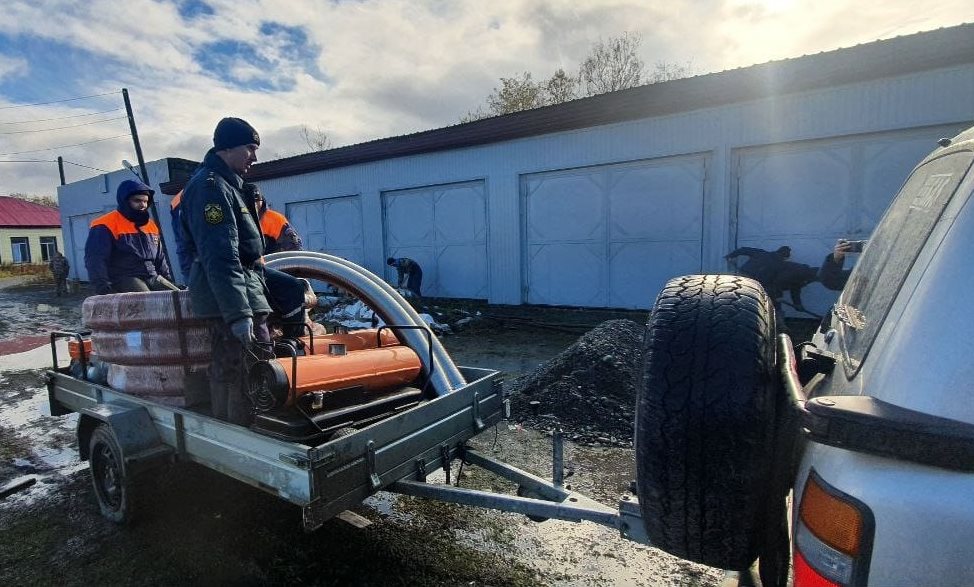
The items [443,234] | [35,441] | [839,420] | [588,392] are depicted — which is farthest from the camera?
[443,234]

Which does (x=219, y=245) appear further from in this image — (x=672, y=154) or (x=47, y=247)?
(x=47, y=247)

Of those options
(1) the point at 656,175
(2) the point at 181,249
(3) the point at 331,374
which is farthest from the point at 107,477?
(1) the point at 656,175

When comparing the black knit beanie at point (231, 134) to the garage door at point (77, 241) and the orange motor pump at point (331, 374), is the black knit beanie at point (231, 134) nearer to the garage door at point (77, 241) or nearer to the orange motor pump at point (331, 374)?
the orange motor pump at point (331, 374)

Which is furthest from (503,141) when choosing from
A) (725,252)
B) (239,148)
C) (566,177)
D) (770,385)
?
(770,385)

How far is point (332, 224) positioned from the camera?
50.0 feet

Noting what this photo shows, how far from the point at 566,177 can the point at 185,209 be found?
8.97 m

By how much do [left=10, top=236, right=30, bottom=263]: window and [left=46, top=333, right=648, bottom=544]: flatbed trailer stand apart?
49.4 meters

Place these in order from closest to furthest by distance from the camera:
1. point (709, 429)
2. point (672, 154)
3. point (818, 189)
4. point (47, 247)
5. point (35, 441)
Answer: point (709, 429), point (35, 441), point (818, 189), point (672, 154), point (47, 247)

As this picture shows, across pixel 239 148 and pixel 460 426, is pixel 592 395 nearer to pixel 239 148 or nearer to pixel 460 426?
pixel 460 426

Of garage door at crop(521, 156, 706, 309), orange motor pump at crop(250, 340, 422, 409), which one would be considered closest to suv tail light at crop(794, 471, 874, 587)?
orange motor pump at crop(250, 340, 422, 409)

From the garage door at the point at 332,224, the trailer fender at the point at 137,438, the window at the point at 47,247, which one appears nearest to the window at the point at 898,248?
the trailer fender at the point at 137,438

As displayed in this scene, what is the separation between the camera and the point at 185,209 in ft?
9.58

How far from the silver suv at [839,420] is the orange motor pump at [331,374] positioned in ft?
5.40

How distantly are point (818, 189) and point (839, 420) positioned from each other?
9.08 metres
